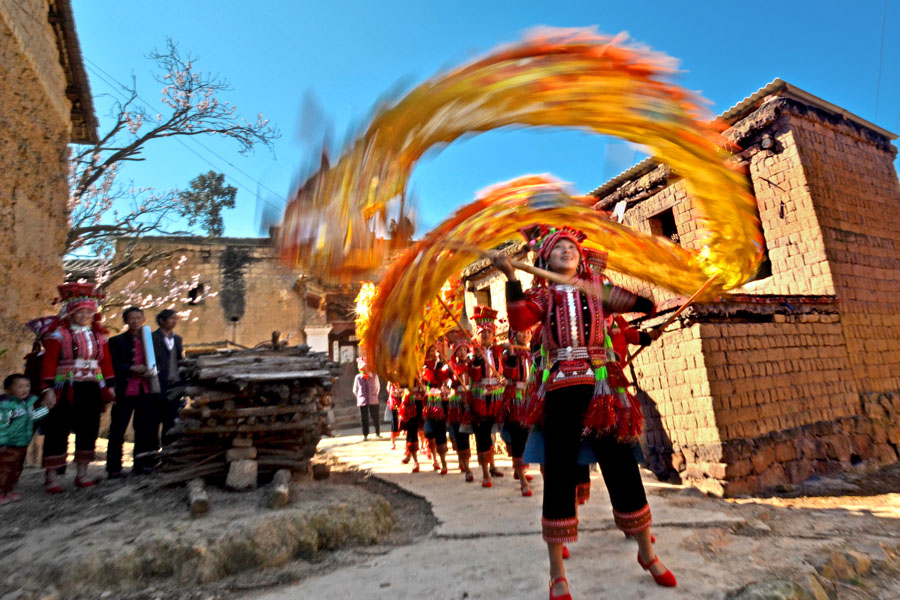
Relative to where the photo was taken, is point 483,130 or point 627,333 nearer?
point 483,130

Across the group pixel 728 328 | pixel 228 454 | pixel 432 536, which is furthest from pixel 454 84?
pixel 728 328

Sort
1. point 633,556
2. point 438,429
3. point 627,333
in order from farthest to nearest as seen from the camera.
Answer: point 438,429, point 627,333, point 633,556

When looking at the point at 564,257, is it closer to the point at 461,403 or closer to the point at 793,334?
the point at 461,403

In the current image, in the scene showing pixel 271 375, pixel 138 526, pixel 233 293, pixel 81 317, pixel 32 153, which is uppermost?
pixel 233 293

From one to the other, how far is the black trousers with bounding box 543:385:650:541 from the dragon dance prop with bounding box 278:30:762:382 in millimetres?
1159

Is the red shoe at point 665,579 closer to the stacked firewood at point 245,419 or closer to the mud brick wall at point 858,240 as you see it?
the stacked firewood at point 245,419

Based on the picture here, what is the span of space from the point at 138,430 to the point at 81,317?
159 centimetres

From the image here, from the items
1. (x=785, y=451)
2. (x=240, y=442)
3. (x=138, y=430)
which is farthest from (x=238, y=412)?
(x=785, y=451)

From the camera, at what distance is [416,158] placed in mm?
2695

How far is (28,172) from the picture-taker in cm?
664

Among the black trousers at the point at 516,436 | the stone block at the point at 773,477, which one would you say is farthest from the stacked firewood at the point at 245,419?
the stone block at the point at 773,477

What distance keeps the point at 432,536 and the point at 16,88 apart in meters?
7.31

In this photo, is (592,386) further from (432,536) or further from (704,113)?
(432,536)

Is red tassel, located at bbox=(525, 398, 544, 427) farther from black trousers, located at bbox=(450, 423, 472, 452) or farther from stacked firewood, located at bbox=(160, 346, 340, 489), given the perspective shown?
black trousers, located at bbox=(450, 423, 472, 452)
